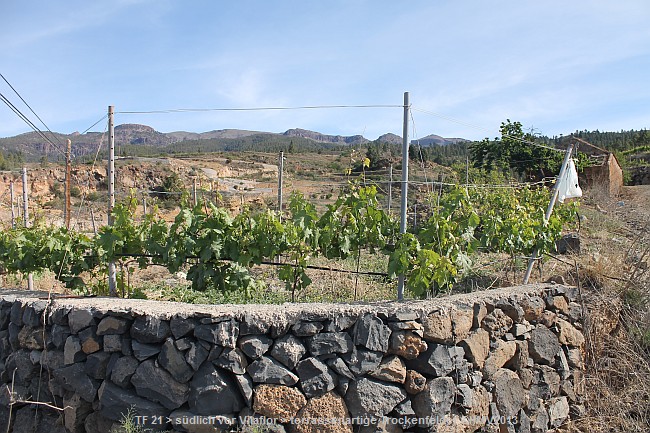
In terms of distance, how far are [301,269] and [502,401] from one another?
2.01 m

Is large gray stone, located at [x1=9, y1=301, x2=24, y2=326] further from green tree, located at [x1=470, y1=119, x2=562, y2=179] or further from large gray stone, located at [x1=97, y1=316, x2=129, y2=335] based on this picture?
green tree, located at [x1=470, y1=119, x2=562, y2=179]

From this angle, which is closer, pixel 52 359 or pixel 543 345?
pixel 52 359

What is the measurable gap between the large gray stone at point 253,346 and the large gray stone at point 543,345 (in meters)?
2.35

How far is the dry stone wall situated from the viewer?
11.0ft

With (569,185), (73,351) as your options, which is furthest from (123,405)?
(569,185)

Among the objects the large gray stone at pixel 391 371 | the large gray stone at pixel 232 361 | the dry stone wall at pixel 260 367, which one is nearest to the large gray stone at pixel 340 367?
the dry stone wall at pixel 260 367

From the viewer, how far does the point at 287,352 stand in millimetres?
3402

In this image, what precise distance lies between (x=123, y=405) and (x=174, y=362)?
1.54 feet

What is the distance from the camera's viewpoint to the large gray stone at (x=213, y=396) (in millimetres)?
3332

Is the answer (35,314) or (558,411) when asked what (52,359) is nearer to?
(35,314)

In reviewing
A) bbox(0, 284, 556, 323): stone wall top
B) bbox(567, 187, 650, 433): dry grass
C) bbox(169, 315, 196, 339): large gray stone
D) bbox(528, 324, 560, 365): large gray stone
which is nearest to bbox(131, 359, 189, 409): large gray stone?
bbox(169, 315, 196, 339): large gray stone

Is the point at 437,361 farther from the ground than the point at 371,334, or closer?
closer

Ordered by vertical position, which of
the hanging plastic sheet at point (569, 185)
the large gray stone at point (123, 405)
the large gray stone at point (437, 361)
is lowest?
the large gray stone at point (123, 405)

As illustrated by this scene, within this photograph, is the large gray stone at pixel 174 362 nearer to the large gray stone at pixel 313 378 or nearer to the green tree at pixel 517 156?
the large gray stone at pixel 313 378
